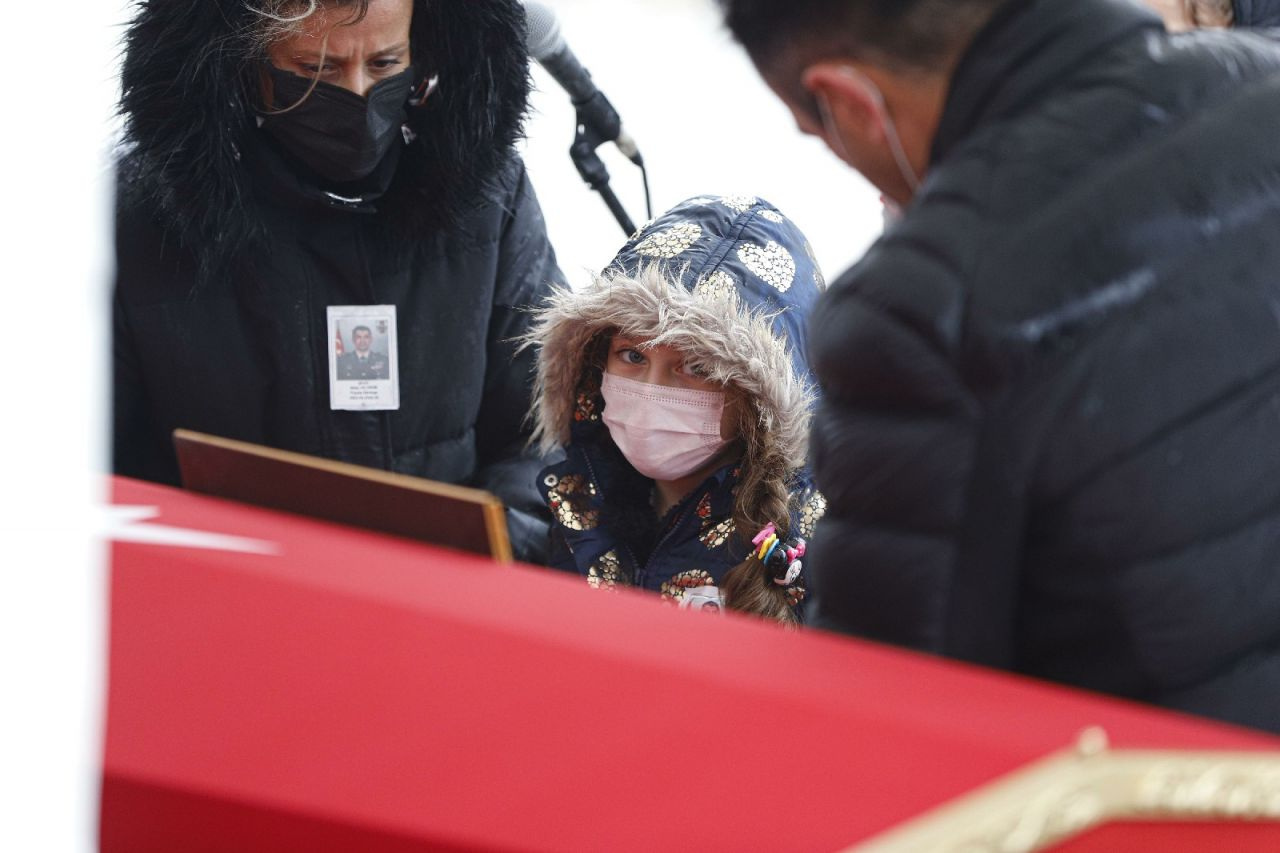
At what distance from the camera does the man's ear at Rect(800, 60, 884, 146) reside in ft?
3.09

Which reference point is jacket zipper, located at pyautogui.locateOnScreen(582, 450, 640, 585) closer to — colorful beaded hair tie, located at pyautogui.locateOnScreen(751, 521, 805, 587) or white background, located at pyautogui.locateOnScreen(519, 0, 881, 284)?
colorful beaded hair tie, located at pyautogui.locateOnScreen(751, 521, 805, 587)

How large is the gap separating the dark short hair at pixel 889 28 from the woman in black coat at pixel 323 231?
1094 millimetres

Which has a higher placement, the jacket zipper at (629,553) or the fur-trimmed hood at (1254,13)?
the fur-trimmed hood at (1254,13)

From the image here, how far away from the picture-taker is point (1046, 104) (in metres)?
0.88

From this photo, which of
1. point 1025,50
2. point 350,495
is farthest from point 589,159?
point 350,495

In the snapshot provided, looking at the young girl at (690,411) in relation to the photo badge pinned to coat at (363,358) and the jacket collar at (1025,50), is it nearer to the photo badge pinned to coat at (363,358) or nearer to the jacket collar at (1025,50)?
the photo badge pinned to coat at (363,358)

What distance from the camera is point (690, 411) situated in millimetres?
1950

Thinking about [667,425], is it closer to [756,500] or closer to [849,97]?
[756,500]

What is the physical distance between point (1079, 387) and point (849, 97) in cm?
29

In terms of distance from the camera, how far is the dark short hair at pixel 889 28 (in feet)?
3.03

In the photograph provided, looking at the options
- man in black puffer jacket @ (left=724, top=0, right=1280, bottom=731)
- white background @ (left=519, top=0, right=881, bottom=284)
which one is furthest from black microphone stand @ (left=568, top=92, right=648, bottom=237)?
man in black puffer jacket @ (left=724, top=0, right=1280, bottom=731)

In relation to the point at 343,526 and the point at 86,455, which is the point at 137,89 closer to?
the point at 343,526

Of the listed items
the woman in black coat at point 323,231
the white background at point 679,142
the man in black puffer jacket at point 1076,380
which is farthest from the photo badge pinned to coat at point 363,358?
the white background at point 679,142

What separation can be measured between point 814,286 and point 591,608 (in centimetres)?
143
